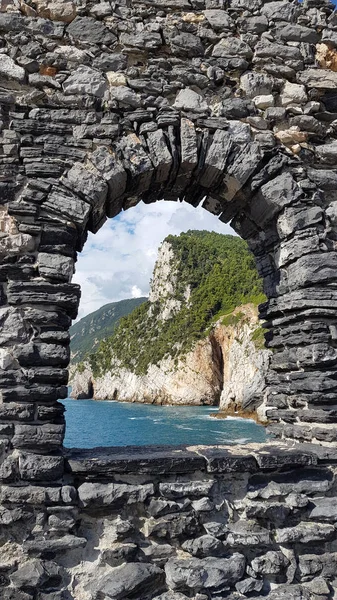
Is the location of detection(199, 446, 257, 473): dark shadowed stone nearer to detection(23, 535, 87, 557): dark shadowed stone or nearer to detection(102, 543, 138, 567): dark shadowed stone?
detection(102, 543, 138, 567): dark shadowed stone

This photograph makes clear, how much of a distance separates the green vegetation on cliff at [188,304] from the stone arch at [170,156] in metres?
37.0

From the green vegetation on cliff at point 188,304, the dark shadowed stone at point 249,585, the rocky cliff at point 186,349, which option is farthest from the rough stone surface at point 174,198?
the green vegetation on cliff at point 188,304

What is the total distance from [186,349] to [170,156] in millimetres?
44827

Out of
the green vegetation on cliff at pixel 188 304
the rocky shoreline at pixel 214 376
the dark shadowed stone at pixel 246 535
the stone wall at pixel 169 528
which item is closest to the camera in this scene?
the stone wall at pixel 169 528

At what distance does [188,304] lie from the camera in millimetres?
58062

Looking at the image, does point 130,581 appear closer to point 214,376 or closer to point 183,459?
point 183,459

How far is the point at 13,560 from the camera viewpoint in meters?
2.81

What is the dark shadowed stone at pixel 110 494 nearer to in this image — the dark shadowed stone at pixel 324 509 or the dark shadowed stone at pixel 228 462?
the dark shadowed stone at pixel 228 462

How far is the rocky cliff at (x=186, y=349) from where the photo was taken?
128 ft

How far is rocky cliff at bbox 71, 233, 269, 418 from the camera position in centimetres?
3891

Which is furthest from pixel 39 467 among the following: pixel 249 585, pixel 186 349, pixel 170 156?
pixel 186 349

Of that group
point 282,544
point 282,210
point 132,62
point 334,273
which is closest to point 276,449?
point 282,544

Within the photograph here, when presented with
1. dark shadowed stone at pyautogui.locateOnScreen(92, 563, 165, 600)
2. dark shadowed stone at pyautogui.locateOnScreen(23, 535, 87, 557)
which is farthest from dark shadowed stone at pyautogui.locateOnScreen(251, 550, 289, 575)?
dark shadowed stone at pyautogui.locateOnScreen(23, 535, 87, 557)

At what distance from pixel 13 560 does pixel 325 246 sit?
3243 millimetres
